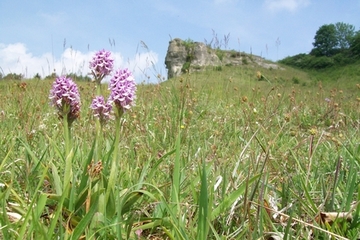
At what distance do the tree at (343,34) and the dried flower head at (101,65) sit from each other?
169 ft

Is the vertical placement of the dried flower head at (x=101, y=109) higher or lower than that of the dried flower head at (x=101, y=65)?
lower

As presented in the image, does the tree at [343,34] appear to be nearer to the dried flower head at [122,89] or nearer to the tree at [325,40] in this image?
the tree at [325,40]

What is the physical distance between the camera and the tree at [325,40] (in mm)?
48750

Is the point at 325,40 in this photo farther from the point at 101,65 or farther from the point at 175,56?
the point at 101,65

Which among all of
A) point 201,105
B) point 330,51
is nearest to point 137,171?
point 201,105

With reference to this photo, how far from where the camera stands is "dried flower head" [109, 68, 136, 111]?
1.35m

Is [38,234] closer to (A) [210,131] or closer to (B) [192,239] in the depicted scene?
(B) [192,239]

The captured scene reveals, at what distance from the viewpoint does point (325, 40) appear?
51.2 meters

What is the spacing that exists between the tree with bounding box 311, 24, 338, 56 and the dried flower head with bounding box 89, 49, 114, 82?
Answer: 2007 inches

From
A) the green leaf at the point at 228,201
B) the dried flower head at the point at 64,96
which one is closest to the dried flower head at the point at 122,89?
the dried flower head at the point at 64,96

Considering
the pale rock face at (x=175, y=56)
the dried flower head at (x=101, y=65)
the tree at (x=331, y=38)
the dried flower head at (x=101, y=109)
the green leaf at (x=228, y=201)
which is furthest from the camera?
the tree at (x=331, y=38)

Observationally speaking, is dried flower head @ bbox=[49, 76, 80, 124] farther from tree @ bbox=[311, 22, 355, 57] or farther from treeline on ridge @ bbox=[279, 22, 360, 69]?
tree @ bbox=[311, 22, 355, 57]

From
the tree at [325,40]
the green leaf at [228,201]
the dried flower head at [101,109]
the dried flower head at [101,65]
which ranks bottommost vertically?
the green leaf at [228,201]

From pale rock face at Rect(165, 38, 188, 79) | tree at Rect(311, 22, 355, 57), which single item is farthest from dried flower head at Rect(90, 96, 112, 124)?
tree at Rect(311, 22, 355, 57)
